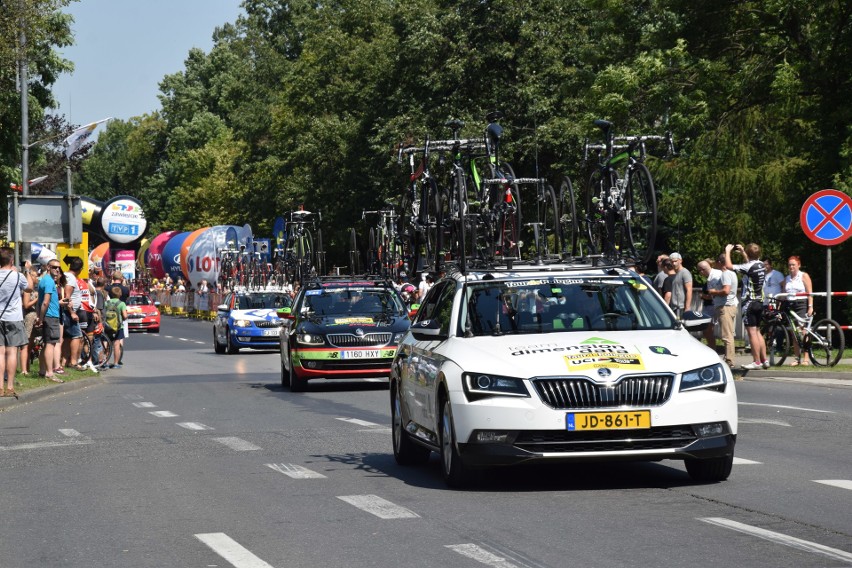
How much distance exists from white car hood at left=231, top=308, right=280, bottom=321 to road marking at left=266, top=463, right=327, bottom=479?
25954mm

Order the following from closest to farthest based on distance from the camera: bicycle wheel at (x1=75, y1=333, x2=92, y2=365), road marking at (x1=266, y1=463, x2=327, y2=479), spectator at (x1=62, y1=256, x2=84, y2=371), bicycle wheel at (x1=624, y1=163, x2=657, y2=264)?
1. road marking at (x1=266, y1=463, x2=327, y2=479)
2. bicycle wheel at (x1=624, y1=163, x2=657, y2=264)
3. spectator at (x1=62, y1=256, x2=84, y2=371)
4. bicycle wheel at (x1=75, y1=333, x2=92, y2=365)

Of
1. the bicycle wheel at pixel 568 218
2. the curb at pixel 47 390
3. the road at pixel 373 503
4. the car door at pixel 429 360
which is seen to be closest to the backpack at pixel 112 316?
the curb at pixel 47 390

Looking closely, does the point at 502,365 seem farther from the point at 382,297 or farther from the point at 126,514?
the point at 382,297

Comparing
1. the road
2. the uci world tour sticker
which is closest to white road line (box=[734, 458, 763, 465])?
the road

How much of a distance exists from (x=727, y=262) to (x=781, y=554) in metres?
17.1

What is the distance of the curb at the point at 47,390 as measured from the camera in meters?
21.2

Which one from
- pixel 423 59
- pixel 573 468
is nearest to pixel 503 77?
pixel 423 59

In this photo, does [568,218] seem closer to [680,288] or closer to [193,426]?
[193,426]

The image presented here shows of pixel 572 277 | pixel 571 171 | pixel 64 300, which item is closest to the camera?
pixel 572 277

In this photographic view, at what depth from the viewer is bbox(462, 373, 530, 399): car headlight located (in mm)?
10133

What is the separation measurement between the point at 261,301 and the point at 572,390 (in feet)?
99.2

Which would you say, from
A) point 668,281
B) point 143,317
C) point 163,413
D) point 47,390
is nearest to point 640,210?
point 163,413

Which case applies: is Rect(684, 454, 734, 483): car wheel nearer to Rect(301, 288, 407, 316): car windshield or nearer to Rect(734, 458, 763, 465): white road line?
Rect(734, 458, 763, 465): white road line

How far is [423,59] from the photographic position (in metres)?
55.4
